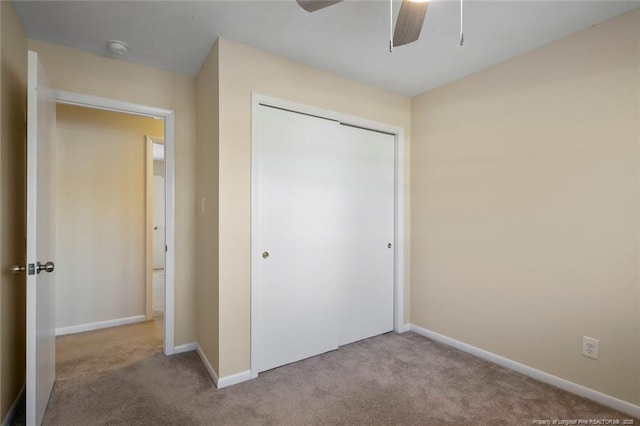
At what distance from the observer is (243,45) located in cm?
219

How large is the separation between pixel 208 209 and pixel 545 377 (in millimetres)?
2754

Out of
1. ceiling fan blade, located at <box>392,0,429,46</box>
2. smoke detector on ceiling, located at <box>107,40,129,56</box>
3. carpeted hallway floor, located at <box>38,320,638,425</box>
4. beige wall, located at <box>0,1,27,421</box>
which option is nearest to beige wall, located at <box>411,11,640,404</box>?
carpeted hallway floor, located at <box>38,320,638,425</box>

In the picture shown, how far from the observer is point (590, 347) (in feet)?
6.49

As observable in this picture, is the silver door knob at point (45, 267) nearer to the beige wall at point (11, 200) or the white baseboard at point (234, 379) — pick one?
the beige wall at point (11, 200)

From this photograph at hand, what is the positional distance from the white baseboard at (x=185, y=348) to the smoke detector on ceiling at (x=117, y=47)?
7.79 ft

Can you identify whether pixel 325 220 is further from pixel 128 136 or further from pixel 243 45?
pixel 128 136

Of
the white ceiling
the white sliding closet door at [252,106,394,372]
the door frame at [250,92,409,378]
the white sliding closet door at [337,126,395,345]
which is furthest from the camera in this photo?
the white sliding closet door at [337,126,395,345]

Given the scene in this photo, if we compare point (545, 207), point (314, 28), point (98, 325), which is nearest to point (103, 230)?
point (98, 325)

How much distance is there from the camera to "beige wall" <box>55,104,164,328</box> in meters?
3.06

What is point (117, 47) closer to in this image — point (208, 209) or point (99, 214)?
point (208, 209)

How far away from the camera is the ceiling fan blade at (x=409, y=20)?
1.29m

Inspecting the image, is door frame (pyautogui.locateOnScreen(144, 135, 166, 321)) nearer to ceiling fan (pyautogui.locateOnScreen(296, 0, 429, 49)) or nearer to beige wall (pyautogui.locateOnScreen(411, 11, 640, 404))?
ceiling fan (pyautogui.locateOnScreen(296, 0, 429, 49))

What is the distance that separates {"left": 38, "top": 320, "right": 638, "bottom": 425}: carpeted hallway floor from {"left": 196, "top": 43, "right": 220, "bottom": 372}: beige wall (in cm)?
30

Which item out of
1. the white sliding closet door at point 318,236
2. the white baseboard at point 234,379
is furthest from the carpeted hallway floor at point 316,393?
the white sliding closet door at point 318,236
